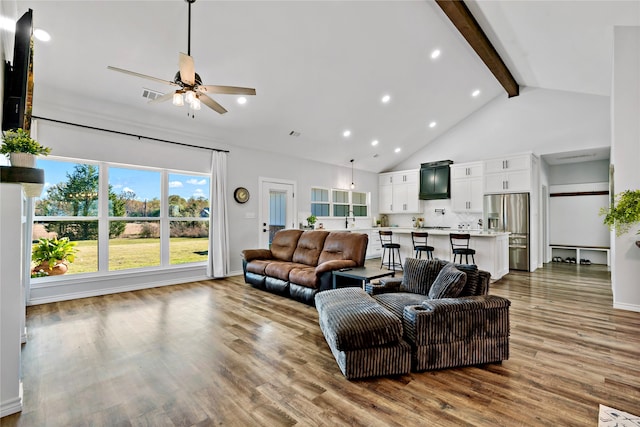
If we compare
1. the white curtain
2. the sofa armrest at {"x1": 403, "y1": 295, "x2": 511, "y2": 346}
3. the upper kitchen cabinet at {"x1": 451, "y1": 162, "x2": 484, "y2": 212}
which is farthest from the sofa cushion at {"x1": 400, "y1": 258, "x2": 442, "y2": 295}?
the upper kitchen cabinet at {"x1": 451, "y1": 162, "x2": 484, "y2": 212}

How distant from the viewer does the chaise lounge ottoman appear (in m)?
2.15

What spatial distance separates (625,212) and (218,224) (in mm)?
6070

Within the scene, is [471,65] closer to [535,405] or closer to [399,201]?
[399,201]

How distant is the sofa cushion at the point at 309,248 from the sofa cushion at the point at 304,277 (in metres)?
0.37

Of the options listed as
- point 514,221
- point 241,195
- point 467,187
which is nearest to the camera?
point 241,195

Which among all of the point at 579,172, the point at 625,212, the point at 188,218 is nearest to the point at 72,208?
the point at 188,218

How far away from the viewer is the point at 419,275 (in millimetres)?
3045

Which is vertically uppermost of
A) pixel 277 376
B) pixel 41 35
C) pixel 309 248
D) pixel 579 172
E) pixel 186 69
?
pixel 41 35

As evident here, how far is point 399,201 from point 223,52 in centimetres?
675

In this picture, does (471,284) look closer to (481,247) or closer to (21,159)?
(21,159)

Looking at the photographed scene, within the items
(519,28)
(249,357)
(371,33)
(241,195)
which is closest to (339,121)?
(371,33)

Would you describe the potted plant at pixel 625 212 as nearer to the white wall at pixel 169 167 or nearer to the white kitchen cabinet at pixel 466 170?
the white kitchen cabinet at pixel 466 170

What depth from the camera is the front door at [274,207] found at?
261 inches

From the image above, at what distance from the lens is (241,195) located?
617 centimetres
